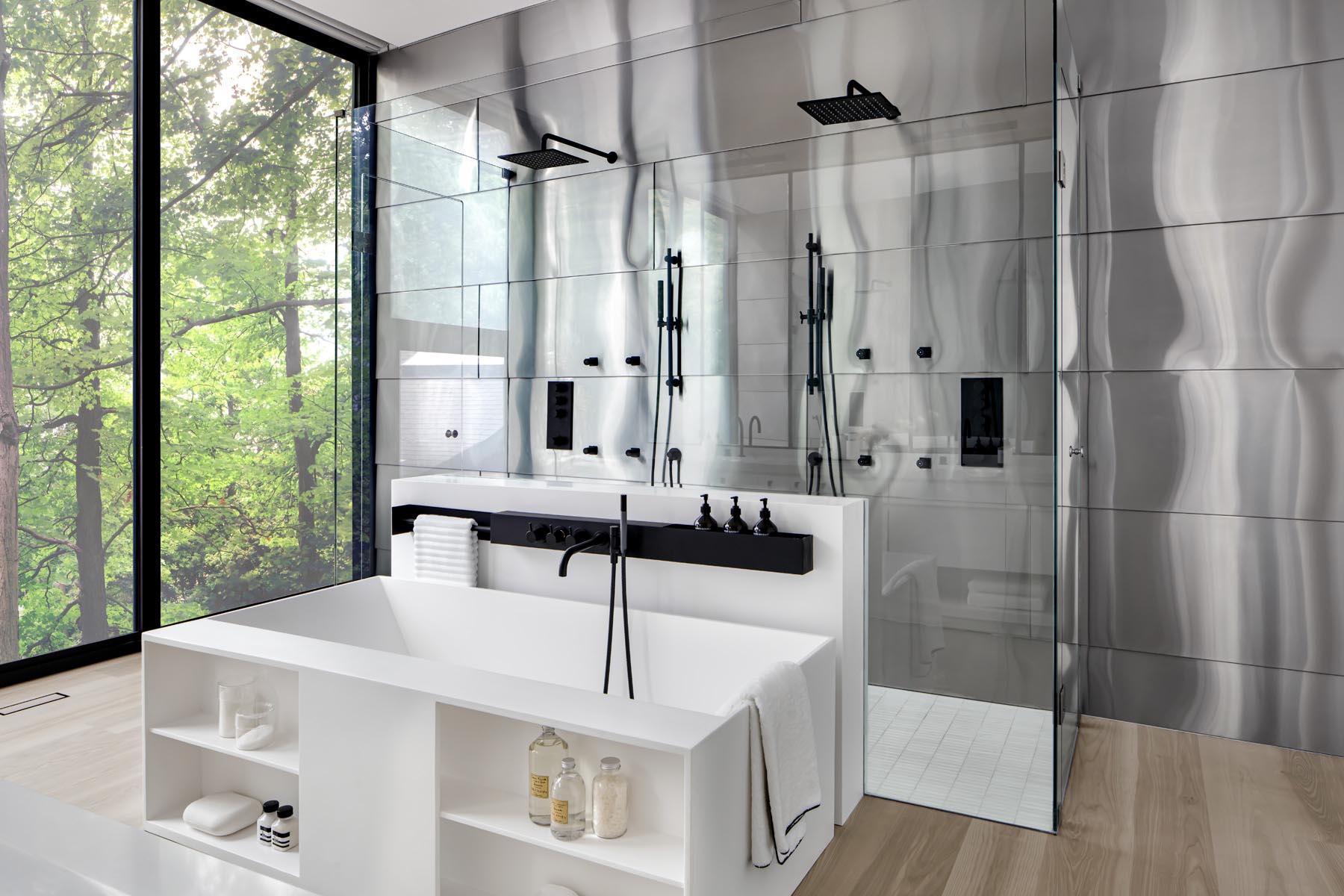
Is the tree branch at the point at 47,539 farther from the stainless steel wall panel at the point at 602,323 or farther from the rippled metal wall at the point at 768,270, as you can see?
the stainless steel wall panel at the point at 602,323

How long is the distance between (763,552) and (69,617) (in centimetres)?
316

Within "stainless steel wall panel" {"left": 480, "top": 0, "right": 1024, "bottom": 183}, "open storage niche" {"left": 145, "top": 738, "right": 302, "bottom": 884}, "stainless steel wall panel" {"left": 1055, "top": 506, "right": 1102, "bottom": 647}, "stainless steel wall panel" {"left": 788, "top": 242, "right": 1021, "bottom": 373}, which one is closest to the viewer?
"open storage niche" {"left": 145, "top": 738, "right": 302, "bottom": 884}

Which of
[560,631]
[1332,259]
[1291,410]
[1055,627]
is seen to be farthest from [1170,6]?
[560,631]

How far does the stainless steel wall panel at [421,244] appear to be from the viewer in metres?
3.82

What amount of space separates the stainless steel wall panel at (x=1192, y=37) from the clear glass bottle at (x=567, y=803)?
3.03 m

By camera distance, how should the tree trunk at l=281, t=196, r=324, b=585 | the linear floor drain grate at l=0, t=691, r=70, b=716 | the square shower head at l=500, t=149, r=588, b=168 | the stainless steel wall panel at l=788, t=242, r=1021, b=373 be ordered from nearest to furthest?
the stainless steel wall panel at l=788, t=242, r=1021, b=373
the linear floor drain grate at l=0, t=691, r=70, b=716
the square shower head at l=500, t=149, r=588, b=168
the tree trunk at l=281, t=196, r=324, b=585

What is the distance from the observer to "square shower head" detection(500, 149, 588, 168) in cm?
353

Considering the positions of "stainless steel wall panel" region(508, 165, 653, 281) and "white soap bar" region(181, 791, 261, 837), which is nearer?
"white soap bar" region(181, 791, 261, 837)

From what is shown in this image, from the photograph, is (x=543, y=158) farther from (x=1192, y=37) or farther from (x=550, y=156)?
(x=1192, y=37)

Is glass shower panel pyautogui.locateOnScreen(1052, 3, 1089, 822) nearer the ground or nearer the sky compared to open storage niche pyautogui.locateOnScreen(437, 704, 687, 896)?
nearer the sky

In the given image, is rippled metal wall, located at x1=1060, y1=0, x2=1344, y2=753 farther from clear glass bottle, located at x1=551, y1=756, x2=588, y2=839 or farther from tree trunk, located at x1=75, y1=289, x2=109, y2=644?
tree trunk, located at x1=75, y1=289, x2=109, y2=644

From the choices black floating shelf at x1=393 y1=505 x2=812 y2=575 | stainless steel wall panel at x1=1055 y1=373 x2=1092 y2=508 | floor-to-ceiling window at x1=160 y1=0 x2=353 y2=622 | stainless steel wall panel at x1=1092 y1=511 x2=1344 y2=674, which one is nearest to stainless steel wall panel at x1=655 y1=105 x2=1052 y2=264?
stainless steel wall panel at x1=1055 y1=373 x2=1092 y2=508

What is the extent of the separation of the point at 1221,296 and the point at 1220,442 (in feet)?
1.68

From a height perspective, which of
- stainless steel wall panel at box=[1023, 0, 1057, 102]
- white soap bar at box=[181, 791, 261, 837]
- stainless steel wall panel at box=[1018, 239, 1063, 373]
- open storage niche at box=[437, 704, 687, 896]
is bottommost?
white soap bar at box=[181, 791, 261, 837]
